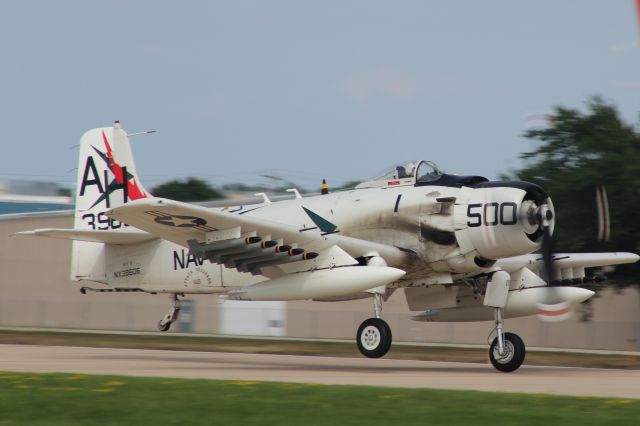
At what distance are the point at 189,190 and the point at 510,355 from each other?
245 feet

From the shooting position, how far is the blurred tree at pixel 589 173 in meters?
32.8

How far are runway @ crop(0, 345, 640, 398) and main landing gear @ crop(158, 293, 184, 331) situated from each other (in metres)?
0.75

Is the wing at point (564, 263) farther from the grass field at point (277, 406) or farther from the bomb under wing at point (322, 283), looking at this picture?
the grass field at point (277, 406)

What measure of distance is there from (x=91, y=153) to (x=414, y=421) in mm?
14896

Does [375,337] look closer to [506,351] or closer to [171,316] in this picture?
[506,351]

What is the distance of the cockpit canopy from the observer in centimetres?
1983

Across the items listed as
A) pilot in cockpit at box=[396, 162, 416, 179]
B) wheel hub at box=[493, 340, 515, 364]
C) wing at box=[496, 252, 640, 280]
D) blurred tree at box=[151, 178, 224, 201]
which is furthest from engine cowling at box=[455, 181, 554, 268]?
blurred tree at box=[151, 178, 224, 201]

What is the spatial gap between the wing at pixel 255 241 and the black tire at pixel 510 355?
240 cm

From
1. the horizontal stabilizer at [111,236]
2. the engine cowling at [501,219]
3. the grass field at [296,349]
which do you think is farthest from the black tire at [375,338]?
the grass field at [296,349]

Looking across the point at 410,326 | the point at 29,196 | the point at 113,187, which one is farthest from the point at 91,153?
the point at 29,196

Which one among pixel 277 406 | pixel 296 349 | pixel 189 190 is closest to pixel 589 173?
pixel 296 349

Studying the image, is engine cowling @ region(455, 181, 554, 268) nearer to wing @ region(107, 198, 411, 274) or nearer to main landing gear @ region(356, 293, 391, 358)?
wing @ region(107, 198, 411, 274)

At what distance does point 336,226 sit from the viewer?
20.3m

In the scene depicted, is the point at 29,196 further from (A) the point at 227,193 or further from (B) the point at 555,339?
(B) the point at 555,339
